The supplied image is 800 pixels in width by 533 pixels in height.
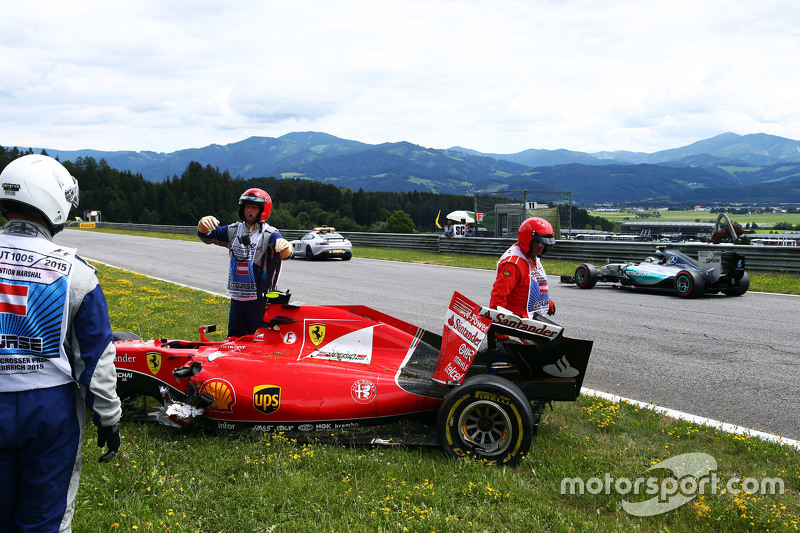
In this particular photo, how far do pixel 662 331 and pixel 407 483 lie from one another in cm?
659

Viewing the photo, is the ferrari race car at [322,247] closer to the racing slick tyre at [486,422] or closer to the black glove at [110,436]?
the racing slick tyre at [486,422]

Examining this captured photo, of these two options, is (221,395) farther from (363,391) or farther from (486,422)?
(486,422)

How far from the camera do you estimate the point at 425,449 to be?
4.50 metres

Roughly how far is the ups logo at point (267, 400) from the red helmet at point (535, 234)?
249 centimetres

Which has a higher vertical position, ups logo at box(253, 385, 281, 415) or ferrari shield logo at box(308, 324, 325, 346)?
ferrari shield logo at box(308, 324, 325, 346)

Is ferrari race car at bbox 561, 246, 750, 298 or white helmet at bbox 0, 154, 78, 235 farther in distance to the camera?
ferrari race car at bbox 561, 246, 750, 298

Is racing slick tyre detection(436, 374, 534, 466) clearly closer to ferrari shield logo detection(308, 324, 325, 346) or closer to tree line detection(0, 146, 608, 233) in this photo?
ferrari shield logo detection(308, 324, 325, 346)

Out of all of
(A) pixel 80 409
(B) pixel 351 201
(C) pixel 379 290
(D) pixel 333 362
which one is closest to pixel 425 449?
(D) pixel 333 362

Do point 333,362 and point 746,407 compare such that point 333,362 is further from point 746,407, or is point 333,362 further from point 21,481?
point 746,407

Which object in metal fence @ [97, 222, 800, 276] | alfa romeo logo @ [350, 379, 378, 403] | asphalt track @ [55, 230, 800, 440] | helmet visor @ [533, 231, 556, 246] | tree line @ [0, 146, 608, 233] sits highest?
tree line @ [0, 146, 608, 233]

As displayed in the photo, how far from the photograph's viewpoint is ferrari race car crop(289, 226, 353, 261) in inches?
955

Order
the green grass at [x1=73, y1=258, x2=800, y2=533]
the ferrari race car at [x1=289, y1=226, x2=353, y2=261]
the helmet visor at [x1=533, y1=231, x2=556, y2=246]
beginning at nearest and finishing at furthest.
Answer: the green grass at [x1=73, y1=258, x2=800, y2=533]
the helmet visor at [x1=533, y1=231, x2=556, y2=246]
the ferrari race car at [x1=289, y1=226, x2=353, y2=261]
